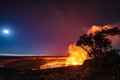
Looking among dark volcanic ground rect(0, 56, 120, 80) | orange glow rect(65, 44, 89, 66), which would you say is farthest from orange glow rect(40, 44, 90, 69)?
dark volcanic ground rect(0, 56, 120, 80)

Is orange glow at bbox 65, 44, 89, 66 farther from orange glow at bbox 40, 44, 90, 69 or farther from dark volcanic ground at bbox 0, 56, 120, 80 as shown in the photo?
dark volcanic ground at bbox 0, 56, 120, 80

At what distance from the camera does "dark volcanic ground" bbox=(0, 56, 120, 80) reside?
28500 millimetres

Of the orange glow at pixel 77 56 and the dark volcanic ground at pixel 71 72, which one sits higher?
the orange glow at pixel 77 56

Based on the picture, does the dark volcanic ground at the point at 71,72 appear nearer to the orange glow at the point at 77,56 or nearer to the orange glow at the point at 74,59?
the orange glow at the point at 74,59

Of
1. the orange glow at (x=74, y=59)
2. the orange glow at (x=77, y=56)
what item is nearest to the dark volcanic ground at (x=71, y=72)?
the orange glow at (x=74, y=59)

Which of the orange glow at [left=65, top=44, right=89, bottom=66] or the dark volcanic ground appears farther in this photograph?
the orange glow at [left=65, top=44, right=89, bottom=66]

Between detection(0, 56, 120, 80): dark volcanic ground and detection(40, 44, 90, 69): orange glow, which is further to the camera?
detection(40, 44, 90, 69): orange glow

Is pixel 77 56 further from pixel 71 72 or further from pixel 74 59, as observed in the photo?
pixel 71 72

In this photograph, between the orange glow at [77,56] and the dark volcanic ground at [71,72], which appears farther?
the orange glow at [77,56]

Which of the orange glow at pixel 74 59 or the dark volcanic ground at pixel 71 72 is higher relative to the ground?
the orange glow at pixel 74 59

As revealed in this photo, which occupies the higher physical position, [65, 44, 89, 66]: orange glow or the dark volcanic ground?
[65, 44, 89, 66]: orange glow

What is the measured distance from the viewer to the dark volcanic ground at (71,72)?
93.5 ft

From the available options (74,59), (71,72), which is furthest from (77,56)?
(71,72)

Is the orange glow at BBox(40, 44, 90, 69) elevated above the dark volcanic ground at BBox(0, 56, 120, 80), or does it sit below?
above
